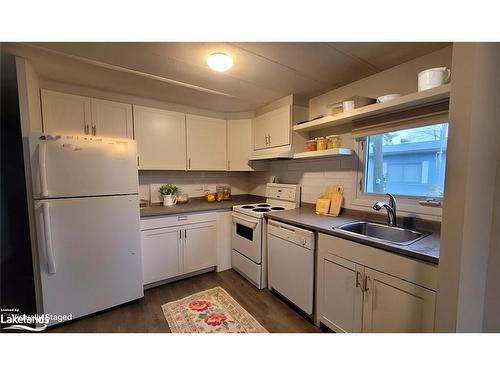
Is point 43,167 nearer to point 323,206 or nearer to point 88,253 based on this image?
point 88,253

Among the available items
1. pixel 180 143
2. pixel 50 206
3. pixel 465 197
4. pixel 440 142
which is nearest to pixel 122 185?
pixel 50 206

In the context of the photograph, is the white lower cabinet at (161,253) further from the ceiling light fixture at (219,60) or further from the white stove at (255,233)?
the ceiling light fixture at (219,60)

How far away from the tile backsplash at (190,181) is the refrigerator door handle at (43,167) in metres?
1.12

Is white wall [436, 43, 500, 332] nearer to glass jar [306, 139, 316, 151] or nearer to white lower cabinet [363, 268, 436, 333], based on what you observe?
white lower cabinet [363, 268, 436, 333]

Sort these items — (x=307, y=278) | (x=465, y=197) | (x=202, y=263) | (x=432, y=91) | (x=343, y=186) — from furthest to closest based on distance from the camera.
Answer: (x=202, y=263)
(x=343, y=186)
(x=307, y=278)
(x=432, y=91)
(x=465, y=197)

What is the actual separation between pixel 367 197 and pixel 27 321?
3036 millimetres

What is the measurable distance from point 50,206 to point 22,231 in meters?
1.05

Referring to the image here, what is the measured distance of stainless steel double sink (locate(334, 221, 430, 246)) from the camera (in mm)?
1530

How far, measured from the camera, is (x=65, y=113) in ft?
6.51

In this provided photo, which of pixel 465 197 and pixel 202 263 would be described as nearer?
pixel 465 197

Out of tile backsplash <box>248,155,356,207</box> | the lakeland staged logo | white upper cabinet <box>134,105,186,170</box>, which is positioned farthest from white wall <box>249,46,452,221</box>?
the lakeland staged logo

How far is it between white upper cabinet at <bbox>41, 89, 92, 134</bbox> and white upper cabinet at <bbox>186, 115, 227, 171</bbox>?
1056 millimetres
